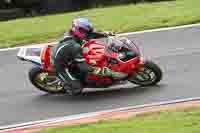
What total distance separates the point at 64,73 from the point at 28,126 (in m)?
1.65

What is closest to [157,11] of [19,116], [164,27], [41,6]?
[164,27]

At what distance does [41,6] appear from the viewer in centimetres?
2283

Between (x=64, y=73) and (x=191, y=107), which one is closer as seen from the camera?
(x=191, y=107)

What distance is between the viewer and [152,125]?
357 inches

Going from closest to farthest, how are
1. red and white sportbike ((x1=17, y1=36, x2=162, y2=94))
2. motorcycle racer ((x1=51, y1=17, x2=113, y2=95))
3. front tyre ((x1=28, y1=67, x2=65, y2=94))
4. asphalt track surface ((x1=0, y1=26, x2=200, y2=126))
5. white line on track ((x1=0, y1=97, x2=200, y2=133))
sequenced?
white line on track ((x1=0, y1=97, x2=200, y2=133)) < asphalt track surface ((x1=0, y1=26, x2=200, y2=126)) < motorcycle racer ((x1=51, y1=17, x2=113, y2=95)) < red and white sportbike ((x1=17, y1=36, x2=162, y2=94)) < front tyre ((x1=28, y1=67, x2=65, y2=94))

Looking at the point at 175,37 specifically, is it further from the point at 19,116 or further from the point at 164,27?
the point at 19,116

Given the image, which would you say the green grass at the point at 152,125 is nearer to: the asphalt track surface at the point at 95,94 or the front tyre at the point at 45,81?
the asphalt track surface at the point at 95,94

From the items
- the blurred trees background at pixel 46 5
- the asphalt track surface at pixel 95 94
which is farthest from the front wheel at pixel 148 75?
the blurred trees background at pixel 46 5

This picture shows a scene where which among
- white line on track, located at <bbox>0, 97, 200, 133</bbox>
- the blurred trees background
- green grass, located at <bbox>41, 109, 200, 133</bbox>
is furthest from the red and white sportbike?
the blurred trees background

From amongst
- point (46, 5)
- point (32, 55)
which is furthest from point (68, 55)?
point (46, 5)

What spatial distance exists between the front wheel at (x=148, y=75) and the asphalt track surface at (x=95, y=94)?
0.11 metres

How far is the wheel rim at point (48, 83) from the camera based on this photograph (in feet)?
41.0

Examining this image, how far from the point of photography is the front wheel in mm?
12344

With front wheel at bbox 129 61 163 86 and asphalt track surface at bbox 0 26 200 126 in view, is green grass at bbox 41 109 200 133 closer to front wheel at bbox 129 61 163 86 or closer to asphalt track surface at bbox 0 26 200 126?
asphalt track surface at bbox 0 26 200 126
